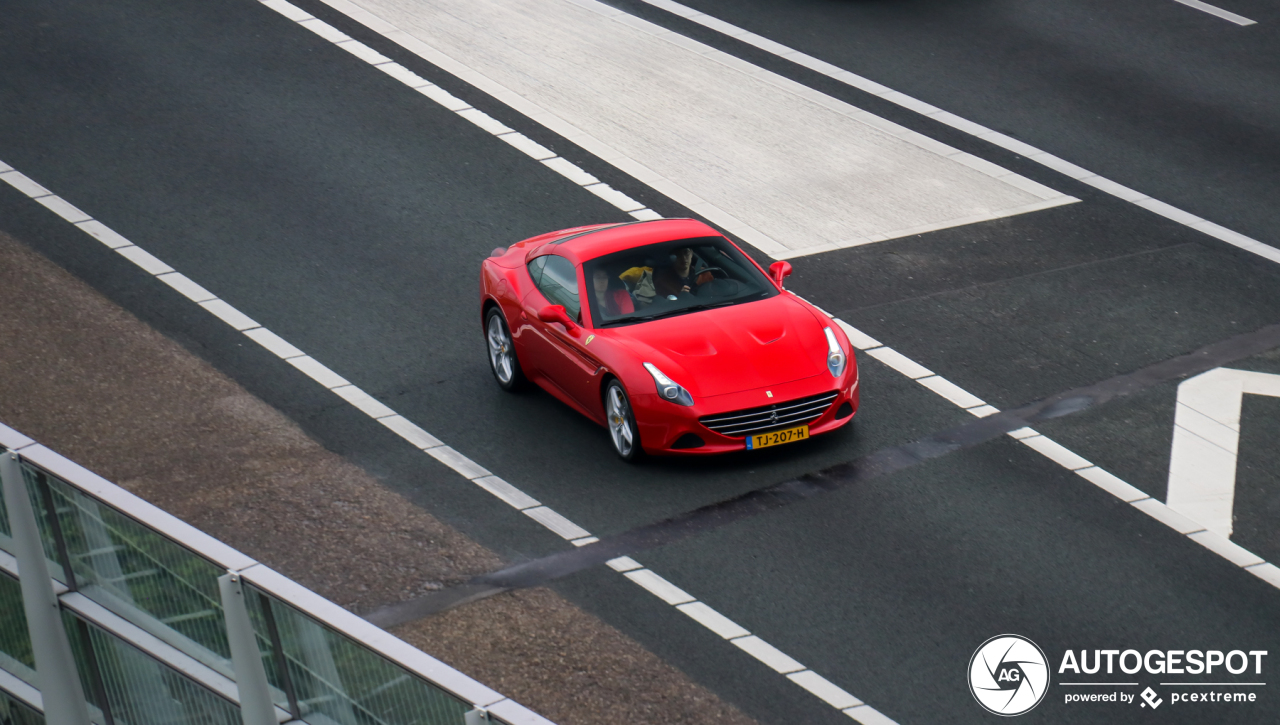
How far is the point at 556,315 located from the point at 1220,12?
1390 centimetres

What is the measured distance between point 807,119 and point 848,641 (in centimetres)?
1049

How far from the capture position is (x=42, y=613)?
20.8ft

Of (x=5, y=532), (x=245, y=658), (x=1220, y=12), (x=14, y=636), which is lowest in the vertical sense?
(x=1220, y=12)

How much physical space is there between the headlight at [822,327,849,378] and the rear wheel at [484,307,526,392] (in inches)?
103

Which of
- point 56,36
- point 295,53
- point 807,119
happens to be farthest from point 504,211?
point 56,36

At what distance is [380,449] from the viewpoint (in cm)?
1160

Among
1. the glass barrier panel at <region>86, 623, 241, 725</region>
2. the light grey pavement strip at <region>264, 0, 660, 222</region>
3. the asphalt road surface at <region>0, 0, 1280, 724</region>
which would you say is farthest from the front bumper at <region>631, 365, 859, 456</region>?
the light grey pavement strip at <region>264, 0, 660, 222</region>

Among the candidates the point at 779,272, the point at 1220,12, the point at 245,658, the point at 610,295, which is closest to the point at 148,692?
the point at 245,658

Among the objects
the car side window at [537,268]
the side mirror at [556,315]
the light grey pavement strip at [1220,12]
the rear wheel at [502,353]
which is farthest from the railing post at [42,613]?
the light grey pavement strip at [1220,12]

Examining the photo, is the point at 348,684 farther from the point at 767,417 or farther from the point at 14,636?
the point at 767,417

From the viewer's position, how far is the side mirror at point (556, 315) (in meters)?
11.7

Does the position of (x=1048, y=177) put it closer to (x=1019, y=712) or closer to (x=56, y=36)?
(x=1019, y=712)

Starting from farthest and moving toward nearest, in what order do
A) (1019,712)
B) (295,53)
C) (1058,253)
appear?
(295,53)
(1058,253)
(1019,712)

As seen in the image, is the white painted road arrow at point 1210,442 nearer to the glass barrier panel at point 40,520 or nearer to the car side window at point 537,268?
the car side window at point 537,268
